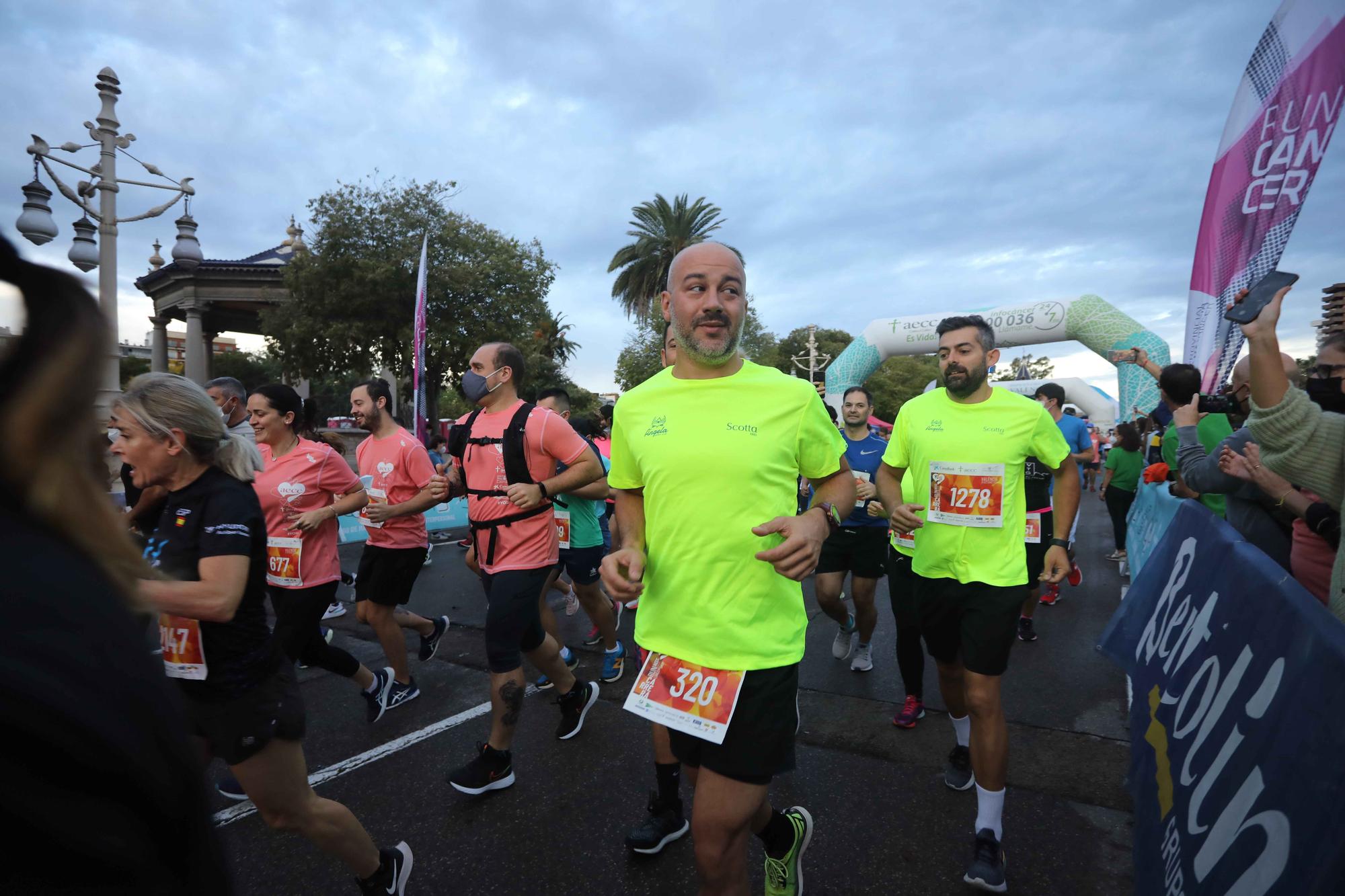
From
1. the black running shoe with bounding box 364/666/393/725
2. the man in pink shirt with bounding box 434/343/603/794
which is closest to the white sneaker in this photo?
the man in pink shirt with bounding box 434/343/603/794

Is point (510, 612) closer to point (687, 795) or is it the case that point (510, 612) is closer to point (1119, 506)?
point (687, 795)

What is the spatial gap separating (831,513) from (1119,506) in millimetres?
7771

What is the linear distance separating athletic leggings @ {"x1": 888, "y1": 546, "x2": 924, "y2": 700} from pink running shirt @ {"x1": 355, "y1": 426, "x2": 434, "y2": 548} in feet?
9.33

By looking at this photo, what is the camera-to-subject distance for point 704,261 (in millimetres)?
2234

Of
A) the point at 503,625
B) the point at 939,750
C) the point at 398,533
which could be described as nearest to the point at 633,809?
the point at 503,625

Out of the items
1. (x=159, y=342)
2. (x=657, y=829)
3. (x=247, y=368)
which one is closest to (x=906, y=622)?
(x=657, y=829)

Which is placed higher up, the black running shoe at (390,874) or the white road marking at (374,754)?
the black running shoe at (390,874)

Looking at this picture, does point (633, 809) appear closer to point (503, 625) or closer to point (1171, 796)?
point (503, 625)

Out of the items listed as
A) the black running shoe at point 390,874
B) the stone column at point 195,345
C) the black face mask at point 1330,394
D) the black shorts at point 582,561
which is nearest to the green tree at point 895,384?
the stone column at point 195,345

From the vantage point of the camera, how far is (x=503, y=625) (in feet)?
11.5

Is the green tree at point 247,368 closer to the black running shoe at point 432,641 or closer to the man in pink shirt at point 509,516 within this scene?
the black running shoe at point 432,641

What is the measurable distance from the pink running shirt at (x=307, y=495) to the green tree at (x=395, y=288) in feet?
59.3

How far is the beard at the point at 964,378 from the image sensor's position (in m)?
3.19

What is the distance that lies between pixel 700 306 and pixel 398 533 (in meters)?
3.13
